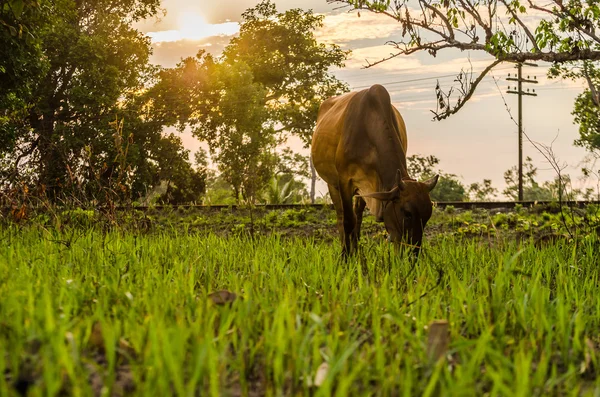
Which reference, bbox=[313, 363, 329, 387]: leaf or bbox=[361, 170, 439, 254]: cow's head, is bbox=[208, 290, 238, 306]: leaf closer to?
bbox=[313, 363, 329, 387]: leaf

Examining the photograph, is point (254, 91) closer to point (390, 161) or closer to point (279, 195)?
point (279, 195)

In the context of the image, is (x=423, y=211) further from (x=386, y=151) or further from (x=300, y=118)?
(x=300, y=118)

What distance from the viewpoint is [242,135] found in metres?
33.3

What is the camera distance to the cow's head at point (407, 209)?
204 inches

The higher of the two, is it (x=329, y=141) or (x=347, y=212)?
(x=329, y=141)

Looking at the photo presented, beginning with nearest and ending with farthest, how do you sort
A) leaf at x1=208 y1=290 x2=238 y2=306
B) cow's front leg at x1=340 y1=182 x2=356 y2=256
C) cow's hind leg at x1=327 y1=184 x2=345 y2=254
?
leaf at x1=208 y1=290 x2=238 y2=306 → cow's front leg at x1=340 y1=182 x2=356 y2=256 → cow's hind leg at x1=327 y1=184 x2=345 y2=254

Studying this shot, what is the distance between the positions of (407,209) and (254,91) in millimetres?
27179

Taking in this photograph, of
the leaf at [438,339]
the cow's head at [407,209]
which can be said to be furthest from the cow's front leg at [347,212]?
the leaf at [438,339]

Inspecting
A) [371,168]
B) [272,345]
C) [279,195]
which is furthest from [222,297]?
[279,195]

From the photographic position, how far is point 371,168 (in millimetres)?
6156

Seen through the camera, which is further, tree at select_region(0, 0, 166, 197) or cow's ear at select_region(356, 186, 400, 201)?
tree at select_region(0, 0, 166, 197)

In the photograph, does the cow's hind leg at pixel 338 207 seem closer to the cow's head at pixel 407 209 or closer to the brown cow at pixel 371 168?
the brown cow at pixel 371 168

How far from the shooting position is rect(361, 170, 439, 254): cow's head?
204 inches

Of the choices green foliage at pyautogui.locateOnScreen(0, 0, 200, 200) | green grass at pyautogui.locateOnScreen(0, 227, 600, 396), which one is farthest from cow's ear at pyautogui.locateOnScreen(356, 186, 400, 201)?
green foliage at pyautogui.locateOnScreen(0, 0, 200, 200)
